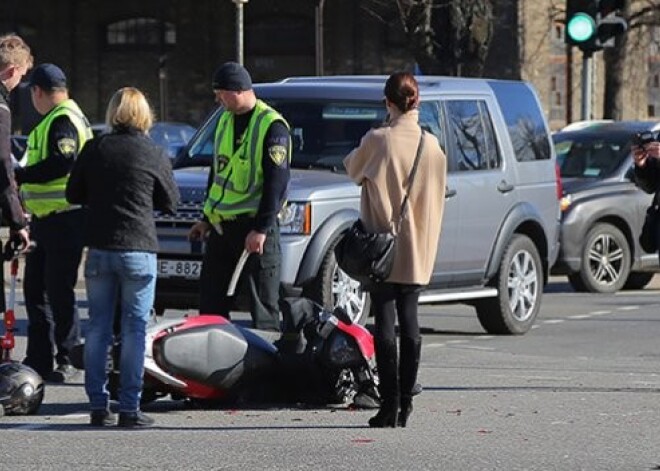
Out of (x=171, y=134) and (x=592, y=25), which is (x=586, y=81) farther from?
(x=171, y=134)

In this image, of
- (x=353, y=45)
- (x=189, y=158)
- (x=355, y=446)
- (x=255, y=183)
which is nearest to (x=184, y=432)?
(x=355, y=446)

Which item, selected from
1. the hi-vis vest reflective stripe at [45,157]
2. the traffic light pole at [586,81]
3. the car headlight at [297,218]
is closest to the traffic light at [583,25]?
the traffic light pole at [586,81]

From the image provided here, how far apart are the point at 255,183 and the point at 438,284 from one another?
12.0 ft

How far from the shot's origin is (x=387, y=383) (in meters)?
9.49

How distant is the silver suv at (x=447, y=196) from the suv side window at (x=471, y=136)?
11mm

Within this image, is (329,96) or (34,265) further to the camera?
(329,96)

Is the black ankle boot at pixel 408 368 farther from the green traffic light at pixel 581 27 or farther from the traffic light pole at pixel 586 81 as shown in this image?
the traffic light pole at pixel 586 81

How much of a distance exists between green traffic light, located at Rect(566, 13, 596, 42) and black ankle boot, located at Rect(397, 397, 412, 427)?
1078cm

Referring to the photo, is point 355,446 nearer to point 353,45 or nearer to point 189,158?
point 189,158

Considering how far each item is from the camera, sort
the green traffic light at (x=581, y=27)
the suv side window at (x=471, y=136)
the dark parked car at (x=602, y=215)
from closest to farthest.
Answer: the suv side window at (x=471, y=136) → the dark parked car at (x=602, y=215) → the green traffic light at (x=581, y=27)

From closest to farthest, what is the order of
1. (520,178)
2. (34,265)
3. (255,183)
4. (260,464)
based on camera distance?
(260,464), (255,183), (34,265), (520,178)

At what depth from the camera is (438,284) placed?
14.2m

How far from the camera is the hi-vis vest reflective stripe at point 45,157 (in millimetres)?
11062

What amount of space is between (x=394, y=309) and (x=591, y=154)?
10.9 metres
